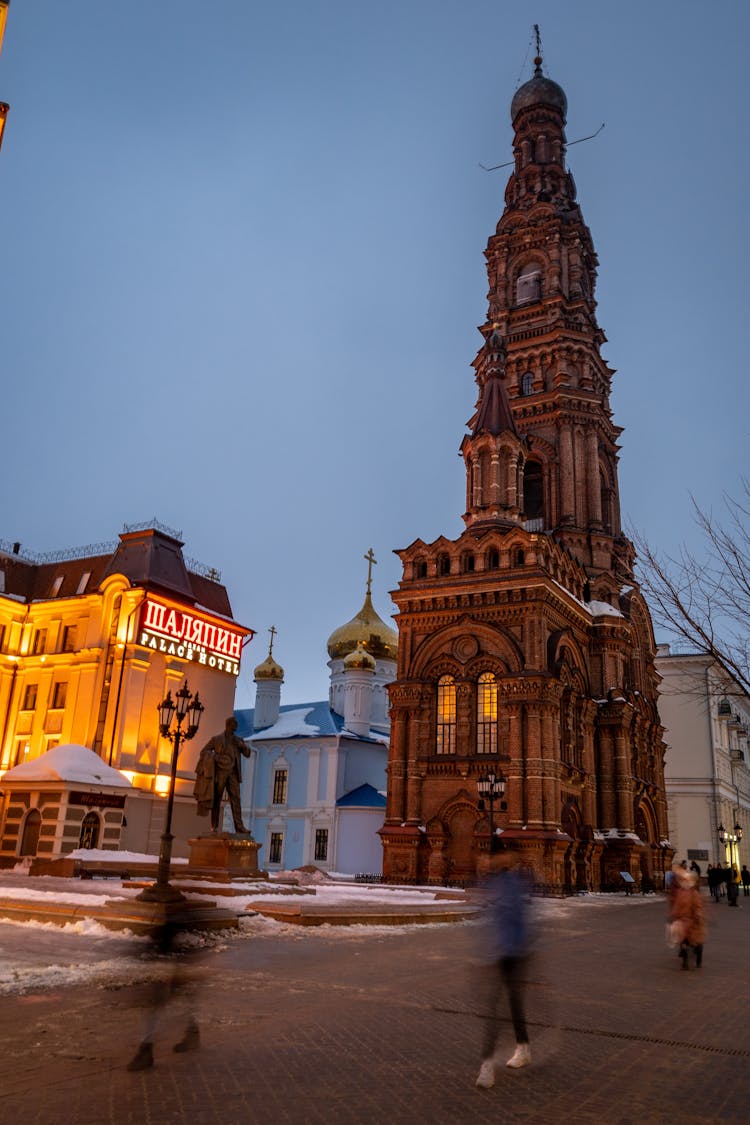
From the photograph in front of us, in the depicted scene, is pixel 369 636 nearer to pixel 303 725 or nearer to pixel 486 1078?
pixel 303 725

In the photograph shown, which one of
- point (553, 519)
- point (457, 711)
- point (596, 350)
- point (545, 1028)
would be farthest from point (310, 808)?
point (545, 1028)

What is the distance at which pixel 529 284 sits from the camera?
5362cm

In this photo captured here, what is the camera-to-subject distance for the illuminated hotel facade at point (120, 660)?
39406 mm

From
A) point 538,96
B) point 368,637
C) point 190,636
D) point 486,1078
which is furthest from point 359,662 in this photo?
point 486,1078

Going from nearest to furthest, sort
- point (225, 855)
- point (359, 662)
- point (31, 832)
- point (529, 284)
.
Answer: point (225, 855) < point (31, 832) < point (529, 284) < point (359, 662)

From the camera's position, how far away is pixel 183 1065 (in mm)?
6773

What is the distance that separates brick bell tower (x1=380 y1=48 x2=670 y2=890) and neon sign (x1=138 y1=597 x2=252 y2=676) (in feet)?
35.9

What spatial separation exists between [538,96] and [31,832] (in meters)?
55.5

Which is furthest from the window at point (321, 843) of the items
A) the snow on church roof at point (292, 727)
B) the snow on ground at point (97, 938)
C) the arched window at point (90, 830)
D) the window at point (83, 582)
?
the snow on ground at point (97, 938)

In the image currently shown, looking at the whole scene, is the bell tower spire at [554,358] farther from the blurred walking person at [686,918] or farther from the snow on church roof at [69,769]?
the blurred walking person at [686,918]

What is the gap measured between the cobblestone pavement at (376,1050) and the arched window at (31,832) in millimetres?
22908

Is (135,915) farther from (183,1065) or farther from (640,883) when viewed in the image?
(640,883)

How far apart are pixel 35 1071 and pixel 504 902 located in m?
3.86

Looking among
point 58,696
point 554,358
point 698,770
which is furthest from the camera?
point 698,770
